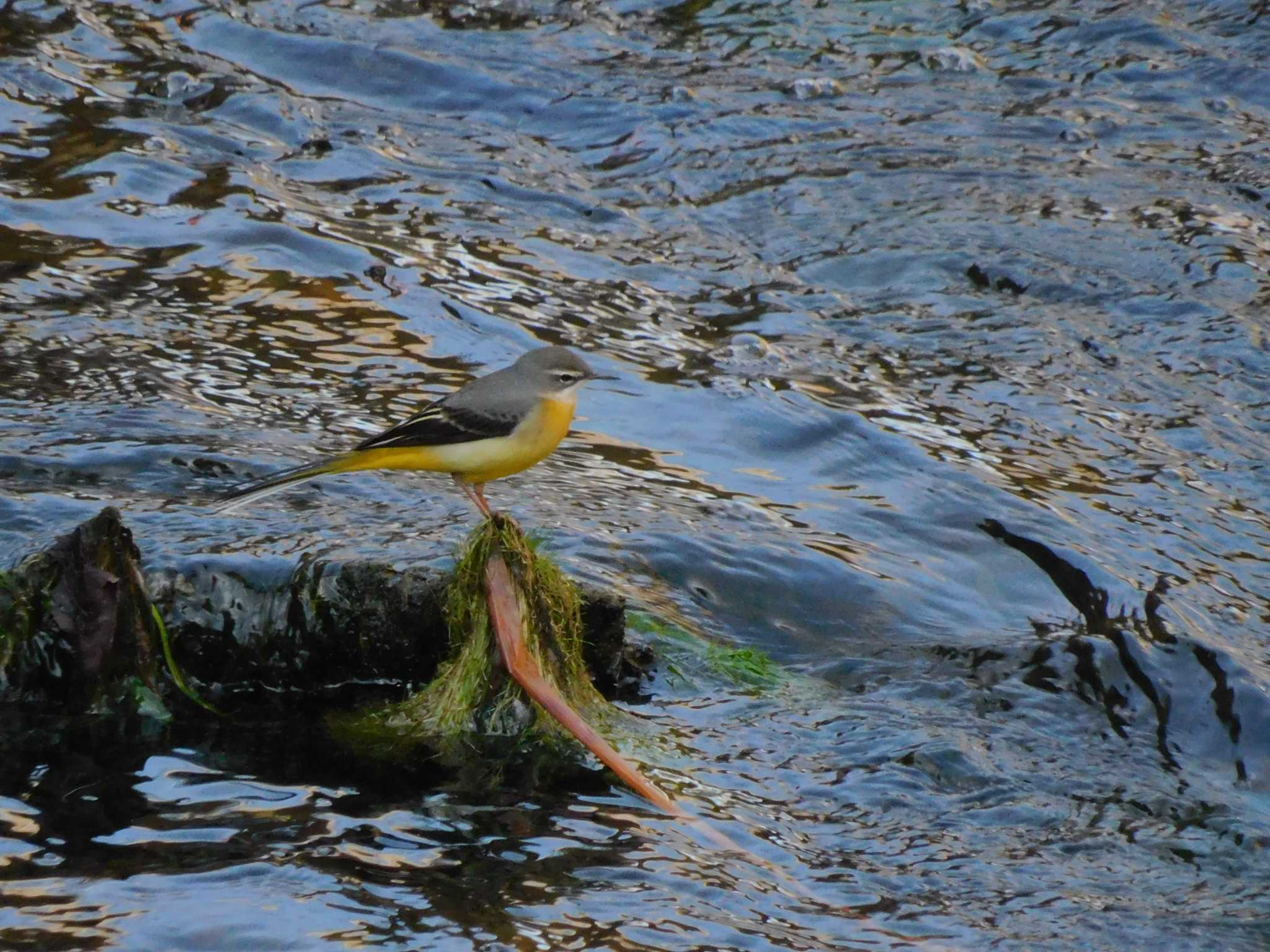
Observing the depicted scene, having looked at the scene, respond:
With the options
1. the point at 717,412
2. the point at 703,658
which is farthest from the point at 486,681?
the point at 717,412

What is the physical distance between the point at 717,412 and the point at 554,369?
2.94 metres

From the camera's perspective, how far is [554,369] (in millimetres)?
7348

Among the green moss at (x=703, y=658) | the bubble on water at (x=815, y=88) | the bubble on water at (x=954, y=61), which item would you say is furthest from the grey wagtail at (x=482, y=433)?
the bubble on water at (x=954, y=61)

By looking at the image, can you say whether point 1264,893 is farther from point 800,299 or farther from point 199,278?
point 199,278

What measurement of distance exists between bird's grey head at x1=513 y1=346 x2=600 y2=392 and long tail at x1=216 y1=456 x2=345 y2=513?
0.93m

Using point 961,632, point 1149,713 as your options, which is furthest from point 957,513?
point 1149,713

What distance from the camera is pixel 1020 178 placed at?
12.6 m

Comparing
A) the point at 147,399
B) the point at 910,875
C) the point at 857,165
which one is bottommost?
the point at 910,875

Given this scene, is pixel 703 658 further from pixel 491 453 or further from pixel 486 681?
pixel 491 453

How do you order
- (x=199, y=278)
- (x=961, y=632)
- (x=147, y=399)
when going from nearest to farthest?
(x=961, y=632) < (x=147, y=399) < (x=199, y=278)

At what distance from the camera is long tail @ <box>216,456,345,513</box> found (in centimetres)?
729

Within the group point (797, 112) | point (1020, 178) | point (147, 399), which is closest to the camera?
point (147, 399)

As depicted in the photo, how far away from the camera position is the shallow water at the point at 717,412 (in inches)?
231

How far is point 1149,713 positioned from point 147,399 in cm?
552
